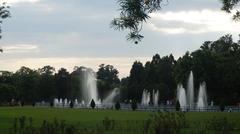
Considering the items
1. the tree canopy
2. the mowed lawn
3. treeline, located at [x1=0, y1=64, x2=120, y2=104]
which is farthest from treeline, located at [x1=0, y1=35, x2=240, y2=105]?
the tree canopy

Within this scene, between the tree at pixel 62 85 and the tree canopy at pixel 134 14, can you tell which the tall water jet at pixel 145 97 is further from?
the tree canopy at pixel 134 14

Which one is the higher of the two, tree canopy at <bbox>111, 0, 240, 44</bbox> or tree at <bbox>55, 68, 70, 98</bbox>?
tree at <bbox>55, 68, 70, 98</bbox>

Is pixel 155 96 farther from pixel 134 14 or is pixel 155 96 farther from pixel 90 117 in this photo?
pixel 134 14

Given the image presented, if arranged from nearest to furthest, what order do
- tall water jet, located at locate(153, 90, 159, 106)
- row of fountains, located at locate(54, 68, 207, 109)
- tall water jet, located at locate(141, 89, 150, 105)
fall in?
row of fountains, located at locate(54, 68, 207, 109)
tall water jet, located at locate(153, 90, 159, 106)
tall water jet, located at locate(141, 89, 150, 105)

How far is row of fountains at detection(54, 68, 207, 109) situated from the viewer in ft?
285

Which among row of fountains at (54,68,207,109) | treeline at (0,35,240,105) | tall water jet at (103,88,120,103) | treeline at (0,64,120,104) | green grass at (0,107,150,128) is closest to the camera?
green grass at (0,107,150,128)

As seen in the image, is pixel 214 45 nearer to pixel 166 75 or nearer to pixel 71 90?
pixel 166 75

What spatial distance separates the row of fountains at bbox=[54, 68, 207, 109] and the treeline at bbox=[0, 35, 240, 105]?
1.34 meters

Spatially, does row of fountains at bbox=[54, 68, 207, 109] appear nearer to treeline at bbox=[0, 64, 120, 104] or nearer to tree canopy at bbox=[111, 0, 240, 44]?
treeline at bbox=[0, 64, 120, 104]

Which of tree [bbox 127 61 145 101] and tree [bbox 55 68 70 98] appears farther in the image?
tree [bbox 55 68 70 98]

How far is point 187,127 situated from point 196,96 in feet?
223

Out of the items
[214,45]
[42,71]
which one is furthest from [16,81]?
[214,45]

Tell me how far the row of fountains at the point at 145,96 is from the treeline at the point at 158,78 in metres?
1.34

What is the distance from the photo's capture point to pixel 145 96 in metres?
124
